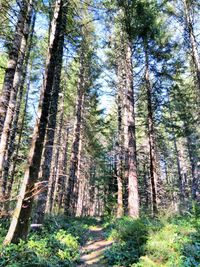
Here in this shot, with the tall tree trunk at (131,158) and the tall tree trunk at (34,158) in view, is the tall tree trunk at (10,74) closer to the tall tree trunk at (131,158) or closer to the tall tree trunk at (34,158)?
the tall tree trunk at (34,158)

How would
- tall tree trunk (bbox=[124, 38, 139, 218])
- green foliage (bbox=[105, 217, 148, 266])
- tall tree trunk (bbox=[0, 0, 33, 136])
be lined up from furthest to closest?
tall tree trunk (bbox=[124, 38, 139, 218]), tall tree trunk (bbox=[0, 0, 33, 136]), green foliage (bbox=[105, 217, 148, 266])

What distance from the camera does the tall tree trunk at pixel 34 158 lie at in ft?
15.7

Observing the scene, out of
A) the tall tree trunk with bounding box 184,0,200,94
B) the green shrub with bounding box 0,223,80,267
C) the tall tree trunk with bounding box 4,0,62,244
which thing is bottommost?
the green shrub with bounding box 0,223,80,267

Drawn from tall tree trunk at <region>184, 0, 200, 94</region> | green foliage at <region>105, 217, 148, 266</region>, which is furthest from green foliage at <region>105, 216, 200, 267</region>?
tall tree trunk at <region>184, 0, 200, 94</region>

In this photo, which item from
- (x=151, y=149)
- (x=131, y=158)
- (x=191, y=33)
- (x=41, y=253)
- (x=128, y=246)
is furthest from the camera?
(x=191, y=33)

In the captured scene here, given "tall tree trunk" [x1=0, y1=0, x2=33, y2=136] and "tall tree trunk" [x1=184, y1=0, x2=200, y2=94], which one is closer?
"tall tree trunk" [x1=0, y1=0, x2=33, y2=136]

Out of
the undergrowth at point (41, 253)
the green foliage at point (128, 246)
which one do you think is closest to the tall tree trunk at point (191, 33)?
the green foliage at point (128, 246)

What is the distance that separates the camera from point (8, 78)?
811 cm

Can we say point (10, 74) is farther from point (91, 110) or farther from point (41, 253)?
point (91, 110)

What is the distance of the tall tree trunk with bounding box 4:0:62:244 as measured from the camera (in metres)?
4.79

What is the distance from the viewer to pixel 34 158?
16.5 ft

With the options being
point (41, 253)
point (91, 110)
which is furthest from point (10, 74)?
point (91, 110)

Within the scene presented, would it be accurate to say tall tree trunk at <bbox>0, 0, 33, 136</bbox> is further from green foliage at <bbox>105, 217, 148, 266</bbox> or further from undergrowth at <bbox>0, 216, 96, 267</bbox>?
green foliage at <bbox>105, 217, 148, 266</bbox>

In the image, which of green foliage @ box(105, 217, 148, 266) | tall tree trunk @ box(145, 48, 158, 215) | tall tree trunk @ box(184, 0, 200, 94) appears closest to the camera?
green foliage @ box(105, 217, 148, 266)
